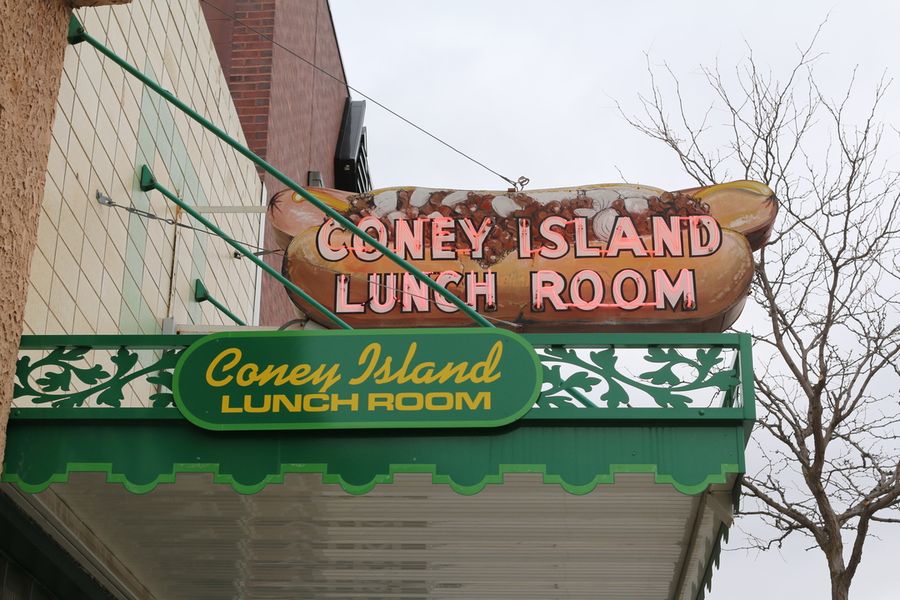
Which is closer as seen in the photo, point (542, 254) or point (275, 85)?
point (542, 254)

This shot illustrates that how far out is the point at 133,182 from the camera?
10391mm

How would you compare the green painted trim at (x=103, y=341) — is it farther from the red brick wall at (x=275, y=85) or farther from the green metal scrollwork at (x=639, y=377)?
the red brick wall at (x=275, y=85)

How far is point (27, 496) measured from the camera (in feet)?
24.0

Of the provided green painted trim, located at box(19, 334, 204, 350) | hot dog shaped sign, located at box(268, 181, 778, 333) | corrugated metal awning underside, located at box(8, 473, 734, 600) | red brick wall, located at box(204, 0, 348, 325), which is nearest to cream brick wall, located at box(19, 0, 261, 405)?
green painted trim, located at box(19, 334, 204, 350)

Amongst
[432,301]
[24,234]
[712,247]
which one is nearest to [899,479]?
[712,247]

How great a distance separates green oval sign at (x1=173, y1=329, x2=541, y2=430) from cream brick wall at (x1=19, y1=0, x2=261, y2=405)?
1510 mm

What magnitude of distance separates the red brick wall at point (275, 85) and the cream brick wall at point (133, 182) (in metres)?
3.01

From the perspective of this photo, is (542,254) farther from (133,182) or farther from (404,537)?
(404,537)

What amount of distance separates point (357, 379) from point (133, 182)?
4229mm

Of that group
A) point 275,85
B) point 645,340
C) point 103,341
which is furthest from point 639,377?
point 275,85

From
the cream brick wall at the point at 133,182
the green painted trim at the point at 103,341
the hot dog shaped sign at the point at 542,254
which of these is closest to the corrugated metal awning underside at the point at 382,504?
the green painted trim at the point at 103,341

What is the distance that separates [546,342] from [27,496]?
297cm

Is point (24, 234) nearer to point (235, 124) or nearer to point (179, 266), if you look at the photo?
point (179, 266)

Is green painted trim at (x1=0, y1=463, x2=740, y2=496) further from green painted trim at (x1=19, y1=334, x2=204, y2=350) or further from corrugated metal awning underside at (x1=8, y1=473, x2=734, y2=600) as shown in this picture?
green painted trim at (x1=19, y1=334, x2=204, y2=350)
